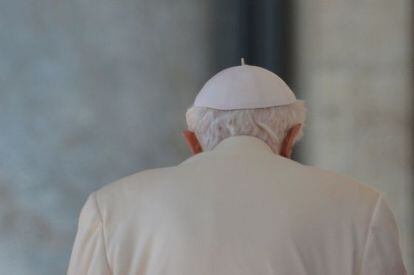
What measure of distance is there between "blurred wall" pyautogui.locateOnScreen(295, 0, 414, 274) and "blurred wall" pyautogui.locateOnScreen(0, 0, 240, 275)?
35 centimetres

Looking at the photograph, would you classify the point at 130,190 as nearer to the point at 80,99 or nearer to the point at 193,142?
the point at 193,142

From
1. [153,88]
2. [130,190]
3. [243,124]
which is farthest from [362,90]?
[130,190]

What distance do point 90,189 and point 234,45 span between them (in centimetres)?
72

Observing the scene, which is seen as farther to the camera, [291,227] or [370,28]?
[370,28]

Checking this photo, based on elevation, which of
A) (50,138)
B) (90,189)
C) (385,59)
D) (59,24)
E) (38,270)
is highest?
(59,24)

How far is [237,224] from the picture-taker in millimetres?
1530

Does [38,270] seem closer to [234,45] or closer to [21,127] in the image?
[21,127]

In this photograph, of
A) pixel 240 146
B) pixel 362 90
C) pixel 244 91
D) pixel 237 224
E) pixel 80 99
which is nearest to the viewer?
pixel 237 224

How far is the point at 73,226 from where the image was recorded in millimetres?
2814

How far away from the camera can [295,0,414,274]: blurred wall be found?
298 centimetres

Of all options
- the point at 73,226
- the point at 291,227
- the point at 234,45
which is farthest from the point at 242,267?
the point at 234,45

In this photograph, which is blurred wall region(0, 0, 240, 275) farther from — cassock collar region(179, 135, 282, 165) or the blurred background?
cassock collar region(179, 135, 282, 165)

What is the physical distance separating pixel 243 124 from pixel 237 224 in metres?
0.25

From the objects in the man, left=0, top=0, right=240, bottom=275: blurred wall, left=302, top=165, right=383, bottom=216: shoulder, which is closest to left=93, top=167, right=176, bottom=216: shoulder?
the man
